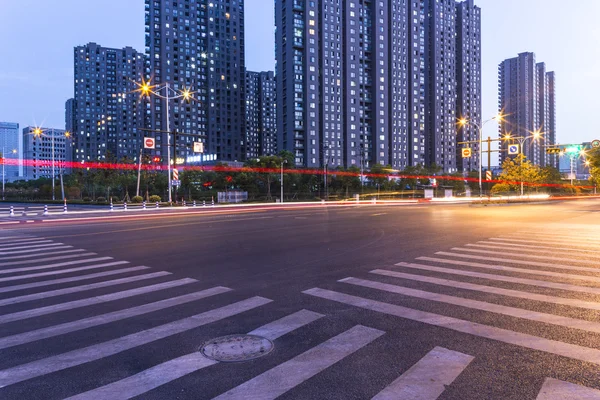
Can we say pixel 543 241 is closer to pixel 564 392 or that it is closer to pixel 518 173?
pixel 564 392

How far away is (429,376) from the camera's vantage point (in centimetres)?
397

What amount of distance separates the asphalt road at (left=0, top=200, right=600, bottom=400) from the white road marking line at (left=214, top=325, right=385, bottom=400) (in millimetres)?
21

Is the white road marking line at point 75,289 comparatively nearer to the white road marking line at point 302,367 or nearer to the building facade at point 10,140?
the white road marking line at point 302,367

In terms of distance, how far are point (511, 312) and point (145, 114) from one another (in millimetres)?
167718

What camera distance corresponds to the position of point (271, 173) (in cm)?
6688

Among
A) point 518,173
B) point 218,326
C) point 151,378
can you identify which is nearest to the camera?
point 151,378

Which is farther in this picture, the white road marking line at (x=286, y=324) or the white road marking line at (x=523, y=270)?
the white road marking line at (x=523, y=270)

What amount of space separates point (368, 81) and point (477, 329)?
14045cm

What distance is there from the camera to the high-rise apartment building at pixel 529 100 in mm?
174837

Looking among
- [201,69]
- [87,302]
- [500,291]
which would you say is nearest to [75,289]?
[87,302]

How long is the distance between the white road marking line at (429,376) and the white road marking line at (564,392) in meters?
0.73

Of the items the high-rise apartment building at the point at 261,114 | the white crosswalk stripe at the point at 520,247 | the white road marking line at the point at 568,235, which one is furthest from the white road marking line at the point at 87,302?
the high-rise apartment building at the point at 261,114

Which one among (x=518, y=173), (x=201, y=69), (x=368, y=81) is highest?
(x=201, y=69)

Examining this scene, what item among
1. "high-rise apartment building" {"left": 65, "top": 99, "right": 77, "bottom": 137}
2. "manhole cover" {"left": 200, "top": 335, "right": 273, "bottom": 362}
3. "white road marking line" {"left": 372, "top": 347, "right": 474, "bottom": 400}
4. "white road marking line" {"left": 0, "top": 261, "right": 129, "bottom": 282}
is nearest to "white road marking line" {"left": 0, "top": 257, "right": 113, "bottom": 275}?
"white road marking line" {"left": 0, "top": 261, "right": 129, "bottom": 282}
